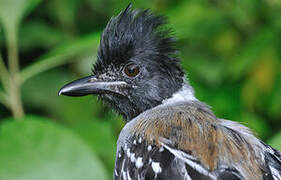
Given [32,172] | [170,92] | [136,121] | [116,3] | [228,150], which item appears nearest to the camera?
[228,150]

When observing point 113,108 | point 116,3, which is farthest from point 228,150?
point 116,3

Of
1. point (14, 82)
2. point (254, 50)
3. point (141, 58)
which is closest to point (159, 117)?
point (141, 58)

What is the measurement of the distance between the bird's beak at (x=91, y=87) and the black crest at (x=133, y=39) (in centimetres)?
13

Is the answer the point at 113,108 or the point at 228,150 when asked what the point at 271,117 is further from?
the point at 228,150

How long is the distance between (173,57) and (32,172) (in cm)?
127

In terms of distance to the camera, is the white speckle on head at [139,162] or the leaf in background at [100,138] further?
the leaf in background at [100,138]

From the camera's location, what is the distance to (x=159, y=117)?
3248 mm

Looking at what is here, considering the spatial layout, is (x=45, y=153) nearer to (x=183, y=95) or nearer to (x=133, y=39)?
(x=133, y=39)

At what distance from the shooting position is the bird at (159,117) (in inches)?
110

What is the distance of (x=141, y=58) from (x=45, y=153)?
3.13 feet

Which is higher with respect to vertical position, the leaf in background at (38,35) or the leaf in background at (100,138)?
the leaf in background at (38,35)

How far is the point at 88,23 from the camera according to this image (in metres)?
5.68

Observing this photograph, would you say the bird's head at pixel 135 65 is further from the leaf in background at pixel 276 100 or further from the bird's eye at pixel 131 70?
the leaf in background at pixel 276 100

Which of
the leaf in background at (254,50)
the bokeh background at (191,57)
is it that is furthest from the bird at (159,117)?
the leaf in background at (254,50)
